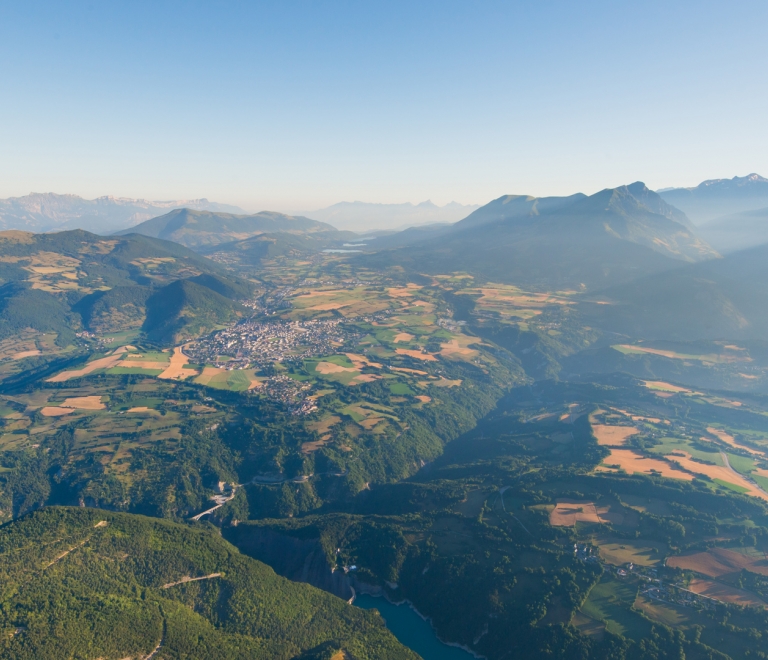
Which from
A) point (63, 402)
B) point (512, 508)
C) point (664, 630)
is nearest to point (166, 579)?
point (512, 508)

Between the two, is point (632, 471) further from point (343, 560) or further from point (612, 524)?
point (343, 560)

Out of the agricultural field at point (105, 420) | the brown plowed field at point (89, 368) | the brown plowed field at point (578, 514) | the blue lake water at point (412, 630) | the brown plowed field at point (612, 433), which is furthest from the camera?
the brown plowed field at point (89, 368)

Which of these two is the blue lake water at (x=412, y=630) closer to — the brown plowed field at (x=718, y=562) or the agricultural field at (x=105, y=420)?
the brown plowed field at (x=718, y=562)

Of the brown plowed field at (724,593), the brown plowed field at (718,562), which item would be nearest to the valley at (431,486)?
the brown plowed field at (724,593)

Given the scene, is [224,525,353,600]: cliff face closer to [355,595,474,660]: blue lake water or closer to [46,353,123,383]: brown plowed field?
[355,595,474,660]: blue lake water

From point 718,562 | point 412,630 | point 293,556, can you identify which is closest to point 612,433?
point 718,562
